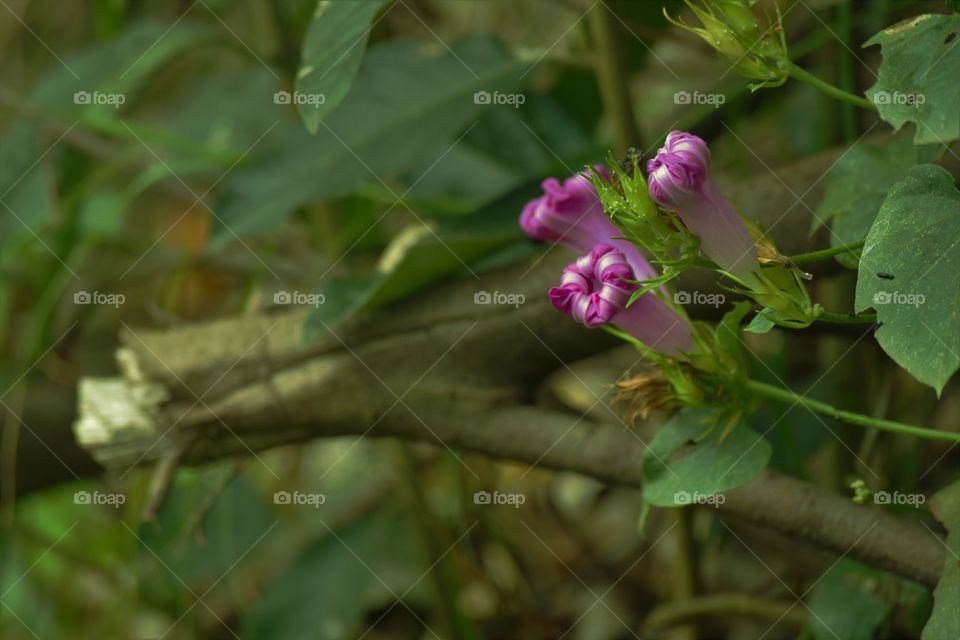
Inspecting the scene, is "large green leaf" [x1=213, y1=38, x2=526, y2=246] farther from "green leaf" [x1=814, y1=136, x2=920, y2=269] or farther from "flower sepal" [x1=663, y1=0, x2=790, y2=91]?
"flower sepal" [x1=663, y1=0, x2=790, y2=91]

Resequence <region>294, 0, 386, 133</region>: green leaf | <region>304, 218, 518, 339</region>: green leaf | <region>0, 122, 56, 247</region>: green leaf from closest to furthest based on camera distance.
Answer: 1. <region>294, 0, 386, 133</region>: green leaf
2. <region>304, 218, 518, 339</region>: green leaf
3. <region>0, 122, 56, 247</region>: green leaf

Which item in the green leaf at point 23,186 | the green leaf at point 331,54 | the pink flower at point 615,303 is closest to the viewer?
the pink flower at point 615,303

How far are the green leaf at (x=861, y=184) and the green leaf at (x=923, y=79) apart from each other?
19cm

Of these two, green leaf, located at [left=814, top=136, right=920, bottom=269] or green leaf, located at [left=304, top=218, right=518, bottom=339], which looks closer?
green leaf, located at [left=814, top=136, right=920, bottom=269]

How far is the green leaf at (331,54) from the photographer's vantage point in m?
0.96

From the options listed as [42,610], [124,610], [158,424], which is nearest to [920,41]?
[158,424]

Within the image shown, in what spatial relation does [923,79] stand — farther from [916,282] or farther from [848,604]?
[848,604]

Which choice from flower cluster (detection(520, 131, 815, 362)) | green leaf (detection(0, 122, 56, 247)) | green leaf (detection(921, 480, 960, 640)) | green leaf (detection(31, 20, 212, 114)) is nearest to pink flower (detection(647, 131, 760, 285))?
flower cluster (detection(520, 131, 815, 362))

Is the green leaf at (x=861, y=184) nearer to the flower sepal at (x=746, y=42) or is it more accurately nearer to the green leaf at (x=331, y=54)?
the flower sepal at (x=746, y=42)

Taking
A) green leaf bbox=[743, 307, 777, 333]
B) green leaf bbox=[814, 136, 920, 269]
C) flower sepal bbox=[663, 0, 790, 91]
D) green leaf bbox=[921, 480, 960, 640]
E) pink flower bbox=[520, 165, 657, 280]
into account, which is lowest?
green leaf bbox=[921, 480, 960, 640]

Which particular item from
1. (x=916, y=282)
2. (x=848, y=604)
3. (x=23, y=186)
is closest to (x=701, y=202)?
(x=916, y=282)

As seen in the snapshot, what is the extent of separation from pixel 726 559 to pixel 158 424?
3.13ft

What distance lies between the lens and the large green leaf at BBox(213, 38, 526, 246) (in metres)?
1.41

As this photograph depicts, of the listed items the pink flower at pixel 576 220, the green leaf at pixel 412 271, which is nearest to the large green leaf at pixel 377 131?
the green leaf at pixel 412 271
